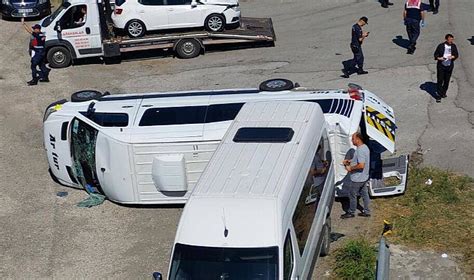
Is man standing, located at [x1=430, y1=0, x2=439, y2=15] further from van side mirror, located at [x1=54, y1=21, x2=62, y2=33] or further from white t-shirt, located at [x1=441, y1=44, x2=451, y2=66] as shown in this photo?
van side mirror, located at [x1=54, y1=21, x2=62, y2=33]

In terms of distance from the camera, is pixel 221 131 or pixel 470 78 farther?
pixel 470 78

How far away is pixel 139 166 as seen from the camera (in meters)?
13.8

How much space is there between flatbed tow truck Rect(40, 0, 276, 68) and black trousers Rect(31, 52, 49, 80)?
90 centimetres

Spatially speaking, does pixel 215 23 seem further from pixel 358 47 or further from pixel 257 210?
pixel 257 210

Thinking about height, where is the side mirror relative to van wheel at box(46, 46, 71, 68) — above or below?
above

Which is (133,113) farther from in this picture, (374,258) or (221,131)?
(374,258)

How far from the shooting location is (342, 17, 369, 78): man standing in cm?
1922

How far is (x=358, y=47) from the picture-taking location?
1930 cm

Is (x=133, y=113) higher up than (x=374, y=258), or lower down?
higher up

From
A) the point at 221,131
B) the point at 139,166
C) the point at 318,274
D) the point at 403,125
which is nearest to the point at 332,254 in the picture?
the point at 318,274

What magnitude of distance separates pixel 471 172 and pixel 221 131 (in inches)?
188

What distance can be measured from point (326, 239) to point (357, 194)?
124cm

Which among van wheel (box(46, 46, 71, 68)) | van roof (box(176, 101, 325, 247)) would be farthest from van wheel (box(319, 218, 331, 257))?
van wheel (box(46, 46, 71, 68))

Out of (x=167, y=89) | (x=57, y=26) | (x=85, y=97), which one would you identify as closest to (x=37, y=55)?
(x=57, y=26)
